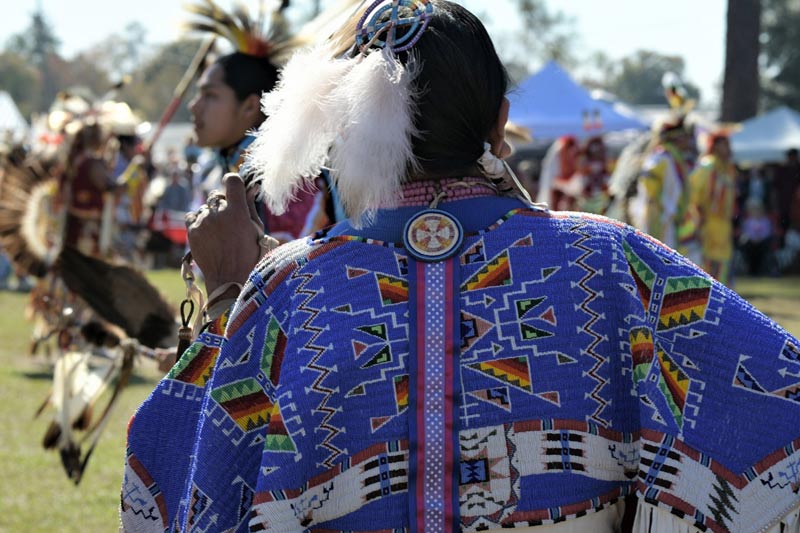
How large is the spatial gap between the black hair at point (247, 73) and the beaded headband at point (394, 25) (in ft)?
6.09

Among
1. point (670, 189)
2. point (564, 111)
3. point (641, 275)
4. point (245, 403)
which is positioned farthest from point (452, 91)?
point (564, 111)

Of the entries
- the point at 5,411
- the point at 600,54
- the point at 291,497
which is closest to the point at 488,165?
the point at 291,497

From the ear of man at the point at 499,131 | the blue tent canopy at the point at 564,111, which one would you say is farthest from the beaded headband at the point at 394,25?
the blue tent canopy at the point at 564,111

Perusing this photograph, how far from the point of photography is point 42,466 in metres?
5.09

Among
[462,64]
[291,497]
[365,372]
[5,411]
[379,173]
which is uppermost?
[462,64]

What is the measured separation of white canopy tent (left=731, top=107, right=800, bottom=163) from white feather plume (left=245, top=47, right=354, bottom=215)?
15809 mm

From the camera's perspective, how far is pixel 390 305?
59.9 inches

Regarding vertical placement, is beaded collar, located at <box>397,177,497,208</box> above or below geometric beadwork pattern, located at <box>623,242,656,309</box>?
above

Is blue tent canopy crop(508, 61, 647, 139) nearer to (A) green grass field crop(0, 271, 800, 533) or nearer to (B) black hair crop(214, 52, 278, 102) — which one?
(A) green grass field crop(0, 271, 800, 533)

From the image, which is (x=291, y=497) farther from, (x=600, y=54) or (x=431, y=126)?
(x=600, y=54)

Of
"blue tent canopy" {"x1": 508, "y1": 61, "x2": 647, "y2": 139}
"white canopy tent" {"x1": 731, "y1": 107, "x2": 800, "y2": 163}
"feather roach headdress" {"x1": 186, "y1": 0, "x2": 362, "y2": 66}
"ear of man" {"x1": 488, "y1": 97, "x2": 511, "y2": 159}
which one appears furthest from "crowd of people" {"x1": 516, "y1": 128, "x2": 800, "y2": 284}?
"white canopy tent" {"x1": 731, "y1": 107, "x2": 800, "y2": 163}

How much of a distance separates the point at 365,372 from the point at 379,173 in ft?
0.87

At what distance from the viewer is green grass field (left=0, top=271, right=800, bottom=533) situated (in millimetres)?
4262

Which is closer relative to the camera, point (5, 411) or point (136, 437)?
point (136, 437)
